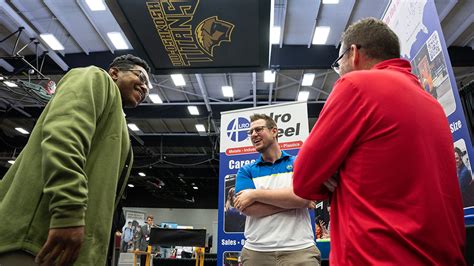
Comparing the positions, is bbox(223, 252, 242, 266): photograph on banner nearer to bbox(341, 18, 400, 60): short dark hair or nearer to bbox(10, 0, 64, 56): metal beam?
bbox(341, 18, 400, 60): short dark hair

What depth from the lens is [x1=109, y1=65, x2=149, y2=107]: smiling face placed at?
1.82m

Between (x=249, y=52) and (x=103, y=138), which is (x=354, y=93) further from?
(x=249, y=52)

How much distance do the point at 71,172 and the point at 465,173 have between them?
170 cm

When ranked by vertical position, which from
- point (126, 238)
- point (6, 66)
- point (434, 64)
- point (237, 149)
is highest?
point (6, 66)

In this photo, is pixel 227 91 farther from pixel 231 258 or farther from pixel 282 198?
pixel 282 198

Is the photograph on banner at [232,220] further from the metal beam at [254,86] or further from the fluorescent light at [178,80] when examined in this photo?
the fluorescent light at [178,80]

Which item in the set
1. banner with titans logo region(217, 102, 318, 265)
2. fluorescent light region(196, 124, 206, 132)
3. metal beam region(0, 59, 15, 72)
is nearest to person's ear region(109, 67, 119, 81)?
banner with titans logo region(217, 102, 318, 265)

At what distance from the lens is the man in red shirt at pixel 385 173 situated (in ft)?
3.15

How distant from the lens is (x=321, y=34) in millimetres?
7633

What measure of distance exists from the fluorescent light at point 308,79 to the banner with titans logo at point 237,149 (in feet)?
15.6

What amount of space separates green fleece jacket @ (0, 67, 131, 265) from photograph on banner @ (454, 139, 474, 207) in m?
1.57

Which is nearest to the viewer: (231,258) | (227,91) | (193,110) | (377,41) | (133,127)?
(377,41)

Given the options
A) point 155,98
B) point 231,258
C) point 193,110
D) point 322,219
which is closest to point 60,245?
point 231,258

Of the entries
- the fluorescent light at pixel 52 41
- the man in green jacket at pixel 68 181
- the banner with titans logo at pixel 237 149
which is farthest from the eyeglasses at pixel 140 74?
the fluorescent light at pixel 52 41
